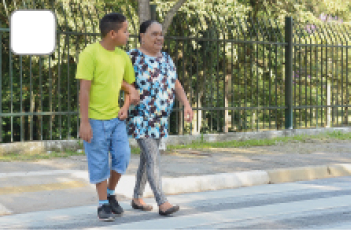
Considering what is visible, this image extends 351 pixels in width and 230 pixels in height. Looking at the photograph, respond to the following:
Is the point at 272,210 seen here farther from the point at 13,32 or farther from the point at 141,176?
the point at 13,32

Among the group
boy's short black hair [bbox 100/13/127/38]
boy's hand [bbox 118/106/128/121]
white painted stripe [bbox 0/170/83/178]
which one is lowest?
white painted stripe [bbox 0/170/83/178]

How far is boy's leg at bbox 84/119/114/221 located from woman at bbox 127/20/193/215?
1.14 ft

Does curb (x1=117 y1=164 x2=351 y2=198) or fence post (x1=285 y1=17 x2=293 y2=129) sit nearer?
curb (x1=117 y1=164 x2=351 y2=198)

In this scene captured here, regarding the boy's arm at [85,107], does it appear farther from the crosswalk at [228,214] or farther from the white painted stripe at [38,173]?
the white painted stripe at [38,173]

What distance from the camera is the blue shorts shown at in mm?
5238

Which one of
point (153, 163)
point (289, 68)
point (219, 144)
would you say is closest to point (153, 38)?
point (153, 163)

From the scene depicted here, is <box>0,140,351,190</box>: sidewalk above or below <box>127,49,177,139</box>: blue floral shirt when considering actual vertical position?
below

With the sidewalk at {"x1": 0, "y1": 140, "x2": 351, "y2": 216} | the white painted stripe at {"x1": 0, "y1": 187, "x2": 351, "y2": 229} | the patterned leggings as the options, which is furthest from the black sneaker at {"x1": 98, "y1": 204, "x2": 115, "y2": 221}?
the sidewalk at {"x1": 0, "y1": 140, "x2": 351, "y2": 216}

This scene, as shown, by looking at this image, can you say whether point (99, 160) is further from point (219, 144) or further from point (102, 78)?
point (219, 144)

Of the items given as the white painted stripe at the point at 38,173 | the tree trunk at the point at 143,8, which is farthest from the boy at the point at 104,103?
the tree trunk at the point at 143,8

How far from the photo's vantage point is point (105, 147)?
528cm

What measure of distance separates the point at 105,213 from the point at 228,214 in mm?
1184

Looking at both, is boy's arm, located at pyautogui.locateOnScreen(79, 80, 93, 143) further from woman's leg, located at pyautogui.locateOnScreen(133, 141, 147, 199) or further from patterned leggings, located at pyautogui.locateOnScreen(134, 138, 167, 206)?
woman's leg, located at pyautogui.locateOnScreen(133, 141, 147, 199)

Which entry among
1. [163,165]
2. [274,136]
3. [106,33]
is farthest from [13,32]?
[274,136]
